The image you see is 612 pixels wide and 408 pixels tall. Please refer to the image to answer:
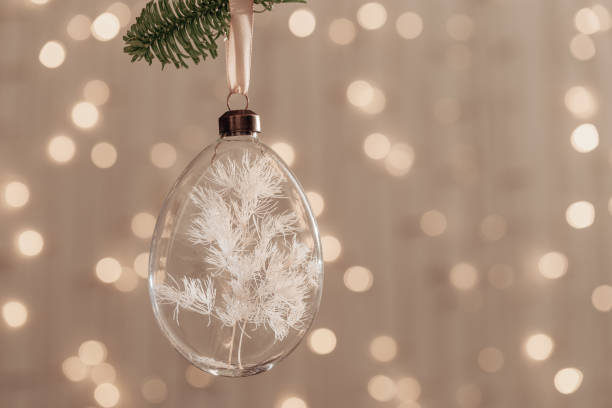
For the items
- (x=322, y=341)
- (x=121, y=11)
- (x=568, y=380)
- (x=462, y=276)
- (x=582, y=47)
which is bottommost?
(x=568, y=380)

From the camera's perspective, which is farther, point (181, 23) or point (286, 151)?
point (286, 151)

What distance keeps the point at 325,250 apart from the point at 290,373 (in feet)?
0.78

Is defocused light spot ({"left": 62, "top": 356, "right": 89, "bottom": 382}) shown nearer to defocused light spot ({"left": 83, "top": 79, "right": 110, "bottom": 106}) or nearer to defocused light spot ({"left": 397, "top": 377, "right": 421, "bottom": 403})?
defocused light spot ({"left": 83, "top": 79, "right": 110, "bottom": 106})

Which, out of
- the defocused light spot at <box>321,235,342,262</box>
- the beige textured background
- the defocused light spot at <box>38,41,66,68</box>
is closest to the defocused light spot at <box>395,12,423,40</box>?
the beige textured background

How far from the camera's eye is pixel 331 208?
98 centimetres

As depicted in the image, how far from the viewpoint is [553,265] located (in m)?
1.01

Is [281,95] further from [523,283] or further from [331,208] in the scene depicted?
[523,283]

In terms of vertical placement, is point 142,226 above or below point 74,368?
above

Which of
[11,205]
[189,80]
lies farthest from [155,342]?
[189,80]

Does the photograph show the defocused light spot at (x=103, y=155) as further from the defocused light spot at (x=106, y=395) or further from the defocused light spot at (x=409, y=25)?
the defocused light spot at (x=409, y=25)

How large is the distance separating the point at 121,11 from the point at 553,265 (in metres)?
0.95

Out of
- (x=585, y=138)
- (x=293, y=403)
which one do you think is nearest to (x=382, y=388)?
(x=293, y=403)

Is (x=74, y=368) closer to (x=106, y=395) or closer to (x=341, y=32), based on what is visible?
(x=106, y=395)

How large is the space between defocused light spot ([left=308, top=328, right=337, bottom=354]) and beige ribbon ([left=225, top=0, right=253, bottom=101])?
0.66 metres
